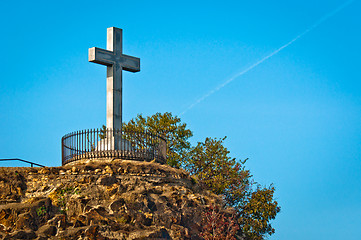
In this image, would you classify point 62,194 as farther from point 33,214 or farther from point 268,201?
point 268,201

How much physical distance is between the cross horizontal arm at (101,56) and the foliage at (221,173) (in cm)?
808

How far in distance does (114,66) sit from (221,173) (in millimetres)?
10628

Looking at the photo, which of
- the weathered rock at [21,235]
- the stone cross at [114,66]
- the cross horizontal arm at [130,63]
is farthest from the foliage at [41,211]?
the cross horizontal arm at [130,63]

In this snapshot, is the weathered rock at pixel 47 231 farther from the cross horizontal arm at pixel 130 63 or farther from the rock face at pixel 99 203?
the cross horizontal arm at pixel 130 63

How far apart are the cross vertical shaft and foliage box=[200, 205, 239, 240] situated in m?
6.33

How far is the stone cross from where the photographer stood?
28.9 m

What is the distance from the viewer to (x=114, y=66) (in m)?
29.4

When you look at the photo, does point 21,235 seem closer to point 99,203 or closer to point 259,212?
point 99,203

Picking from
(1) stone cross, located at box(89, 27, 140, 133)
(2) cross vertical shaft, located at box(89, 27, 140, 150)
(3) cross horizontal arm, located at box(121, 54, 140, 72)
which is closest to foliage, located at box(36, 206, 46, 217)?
(2) cross vertical shaft, located at box(89, 27, 140, 150)

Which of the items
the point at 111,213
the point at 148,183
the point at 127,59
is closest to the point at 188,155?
the point at 127,59

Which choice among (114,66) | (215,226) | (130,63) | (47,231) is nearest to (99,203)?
(47,231)

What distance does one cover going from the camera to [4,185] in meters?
24.1

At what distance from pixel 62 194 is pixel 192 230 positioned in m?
5.54

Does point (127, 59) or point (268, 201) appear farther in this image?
point (268, 201)
